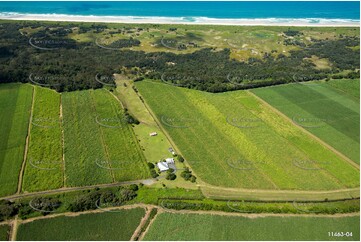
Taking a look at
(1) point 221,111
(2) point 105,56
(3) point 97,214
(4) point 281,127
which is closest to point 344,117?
(4) point 281,127

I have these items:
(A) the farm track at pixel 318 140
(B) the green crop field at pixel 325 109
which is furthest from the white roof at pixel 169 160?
(B) the green crop field at pixel 325 109

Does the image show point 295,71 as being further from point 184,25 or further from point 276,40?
point 184,25

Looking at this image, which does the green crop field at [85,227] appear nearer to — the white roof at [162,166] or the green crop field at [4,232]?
the green crop field at [4,232]

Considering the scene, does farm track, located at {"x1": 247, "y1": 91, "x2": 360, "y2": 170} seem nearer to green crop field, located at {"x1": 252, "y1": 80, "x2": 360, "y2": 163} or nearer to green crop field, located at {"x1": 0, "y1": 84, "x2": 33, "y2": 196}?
green crop field, located at {"x1": 252, "y1": 80, "x2": 360, "y2": 163}

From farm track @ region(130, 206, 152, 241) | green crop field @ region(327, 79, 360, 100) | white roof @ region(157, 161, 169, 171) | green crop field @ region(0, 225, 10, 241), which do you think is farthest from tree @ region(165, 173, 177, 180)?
green crop field @ region(327, 79, 360, 100)

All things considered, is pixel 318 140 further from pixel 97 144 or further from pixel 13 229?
pixel 13 229
